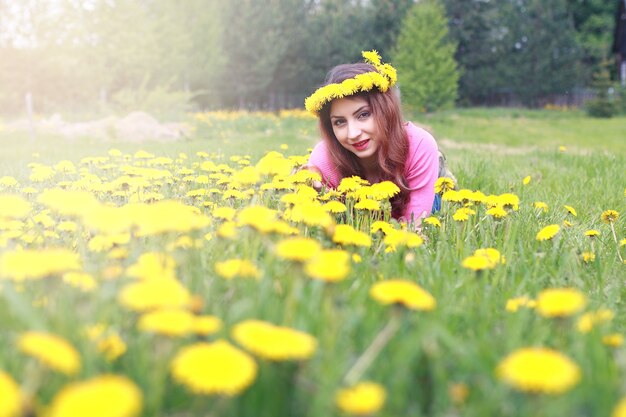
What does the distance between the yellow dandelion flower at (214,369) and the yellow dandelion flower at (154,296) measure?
0.12 m

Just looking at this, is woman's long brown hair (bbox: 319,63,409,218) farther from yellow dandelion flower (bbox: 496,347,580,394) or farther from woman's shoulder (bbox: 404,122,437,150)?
yellow dandelion flower (bbox: 496,347,580,394)

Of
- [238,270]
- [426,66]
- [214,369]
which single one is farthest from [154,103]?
[214,369]

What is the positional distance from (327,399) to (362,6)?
3002 cm

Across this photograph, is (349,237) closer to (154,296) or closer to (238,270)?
(238,270)

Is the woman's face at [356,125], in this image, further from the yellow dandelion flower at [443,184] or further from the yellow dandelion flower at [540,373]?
the yellow dandelion flower at [540,373]

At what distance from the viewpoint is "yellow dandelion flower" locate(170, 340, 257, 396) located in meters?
0.70

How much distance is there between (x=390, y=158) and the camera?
3281 mm

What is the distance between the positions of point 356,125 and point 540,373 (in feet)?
8.34

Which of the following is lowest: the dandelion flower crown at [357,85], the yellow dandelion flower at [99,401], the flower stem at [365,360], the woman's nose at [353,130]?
the flower stem at [365,360]

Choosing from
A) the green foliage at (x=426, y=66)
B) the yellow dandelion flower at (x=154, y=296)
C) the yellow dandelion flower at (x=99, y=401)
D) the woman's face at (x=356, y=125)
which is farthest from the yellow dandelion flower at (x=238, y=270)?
the green foliage at (x=426, y=66)

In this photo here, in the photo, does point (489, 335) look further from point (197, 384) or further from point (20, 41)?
point (20, 41)

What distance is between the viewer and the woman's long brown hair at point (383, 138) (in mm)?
3217

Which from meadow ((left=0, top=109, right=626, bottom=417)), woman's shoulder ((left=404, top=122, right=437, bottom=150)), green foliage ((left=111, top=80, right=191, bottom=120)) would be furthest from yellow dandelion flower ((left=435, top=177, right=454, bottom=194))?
green foliage ((left=111, top=80, right=191, bottom=120))

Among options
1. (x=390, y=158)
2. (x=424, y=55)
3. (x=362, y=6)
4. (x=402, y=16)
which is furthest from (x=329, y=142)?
(x=362, y=6)
